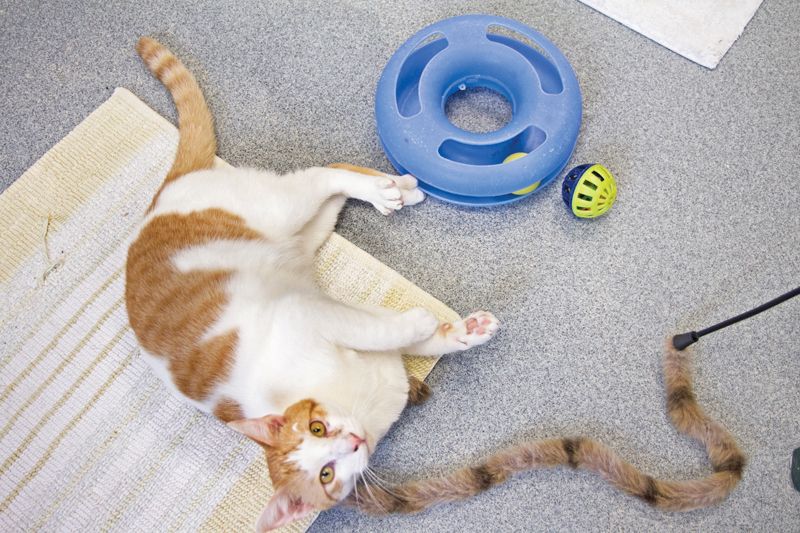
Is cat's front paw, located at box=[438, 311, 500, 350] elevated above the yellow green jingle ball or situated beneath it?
situated beneath

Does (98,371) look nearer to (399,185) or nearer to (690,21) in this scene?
(399,185)

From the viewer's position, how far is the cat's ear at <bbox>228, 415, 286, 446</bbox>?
1.04 meters

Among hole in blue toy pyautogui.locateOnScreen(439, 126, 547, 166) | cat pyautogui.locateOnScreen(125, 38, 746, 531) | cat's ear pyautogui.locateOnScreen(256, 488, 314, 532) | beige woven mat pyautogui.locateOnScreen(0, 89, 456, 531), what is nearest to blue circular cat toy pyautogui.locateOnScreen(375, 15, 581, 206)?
hole in blue toy pyautogui.locateOnScreen(439, 126, 547, 166)

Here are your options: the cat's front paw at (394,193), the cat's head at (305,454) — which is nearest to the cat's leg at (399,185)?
the cat's front paw at (394,193)

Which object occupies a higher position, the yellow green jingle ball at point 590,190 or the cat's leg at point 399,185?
the yellow green jingle ball at point 590,190

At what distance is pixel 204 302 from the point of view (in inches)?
46.6

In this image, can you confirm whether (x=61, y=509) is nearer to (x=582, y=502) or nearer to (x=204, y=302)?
(x=204, y=302)

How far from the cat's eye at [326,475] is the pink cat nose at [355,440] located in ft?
0.20

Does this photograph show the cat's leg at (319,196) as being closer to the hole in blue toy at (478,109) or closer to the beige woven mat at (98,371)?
the beige woven mat at (98,371)

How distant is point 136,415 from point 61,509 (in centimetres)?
26

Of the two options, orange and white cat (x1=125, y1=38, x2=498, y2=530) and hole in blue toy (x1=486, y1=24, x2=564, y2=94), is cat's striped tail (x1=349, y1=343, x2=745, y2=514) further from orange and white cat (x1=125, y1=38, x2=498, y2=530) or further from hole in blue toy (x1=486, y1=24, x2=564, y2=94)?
hole in blue toy (x1=486, y1=24, x2=564, y2=94)

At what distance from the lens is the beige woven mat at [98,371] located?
4.60 feet

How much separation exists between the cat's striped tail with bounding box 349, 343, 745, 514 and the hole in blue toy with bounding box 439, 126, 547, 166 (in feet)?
2.22

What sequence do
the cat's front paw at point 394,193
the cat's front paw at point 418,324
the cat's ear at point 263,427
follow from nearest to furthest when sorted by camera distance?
the cat's ear at point 263,427 → the cat's front paw at point 418,324 → the cat's front paw at point 394,193
